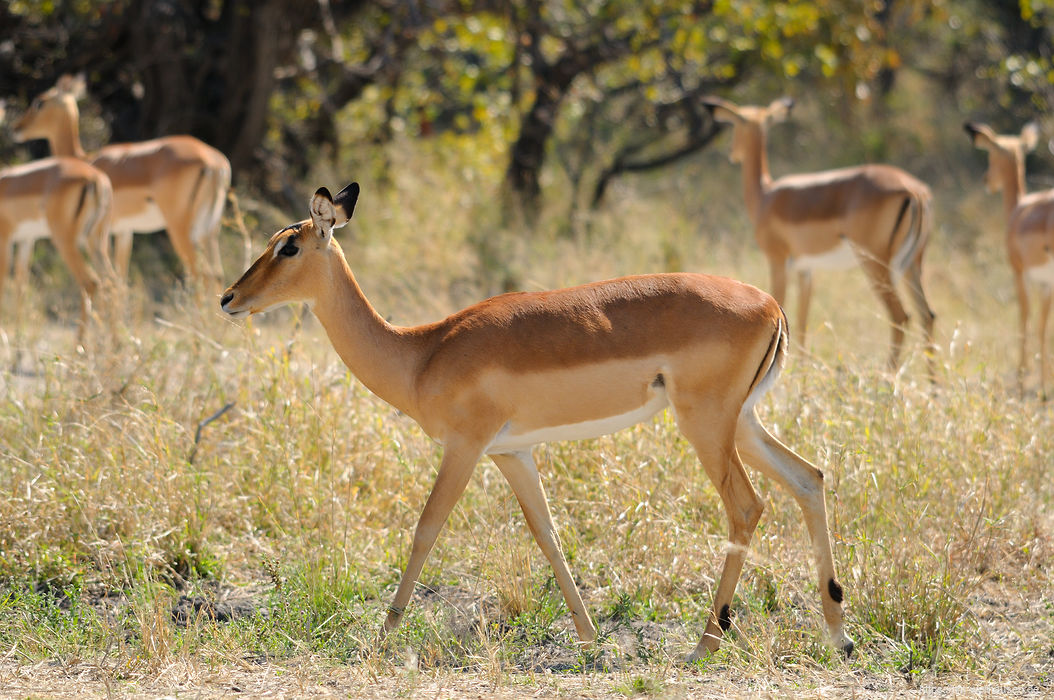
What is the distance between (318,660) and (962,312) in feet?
24.6

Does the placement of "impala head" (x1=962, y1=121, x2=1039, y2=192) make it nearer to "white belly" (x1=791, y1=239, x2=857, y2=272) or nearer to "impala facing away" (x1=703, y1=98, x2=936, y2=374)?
"impala facing away" (x1=703, y1=98, x2=936, y2=374)

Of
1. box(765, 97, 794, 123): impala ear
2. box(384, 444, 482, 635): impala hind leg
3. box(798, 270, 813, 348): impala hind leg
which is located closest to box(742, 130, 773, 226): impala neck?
box(765, 97, 794, 123): impala ear

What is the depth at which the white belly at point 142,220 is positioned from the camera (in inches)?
352

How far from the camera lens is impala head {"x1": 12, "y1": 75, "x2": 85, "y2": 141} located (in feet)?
29.4

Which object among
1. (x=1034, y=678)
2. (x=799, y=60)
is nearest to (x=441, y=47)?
(x=799, y=60)

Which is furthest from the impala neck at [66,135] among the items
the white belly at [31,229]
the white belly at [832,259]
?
the white belly at [832,259]

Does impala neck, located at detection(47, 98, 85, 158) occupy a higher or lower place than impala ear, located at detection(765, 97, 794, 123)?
higher

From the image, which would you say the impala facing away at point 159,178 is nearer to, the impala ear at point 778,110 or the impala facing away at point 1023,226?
the impala ear at point 778,110

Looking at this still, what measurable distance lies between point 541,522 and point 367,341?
0.86 m

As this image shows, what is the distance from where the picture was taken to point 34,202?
26.7 ft

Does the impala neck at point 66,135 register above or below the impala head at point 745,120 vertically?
above

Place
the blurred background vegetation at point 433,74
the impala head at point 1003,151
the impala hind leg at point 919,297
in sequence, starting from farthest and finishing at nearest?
the blurred background vegetation at point 433,74 → the impala head at point 1003,151 → the impala hind leg at point 919,297

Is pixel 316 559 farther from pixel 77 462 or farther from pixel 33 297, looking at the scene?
pixel 33 297

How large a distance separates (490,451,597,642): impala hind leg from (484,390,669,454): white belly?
0.65 ft
